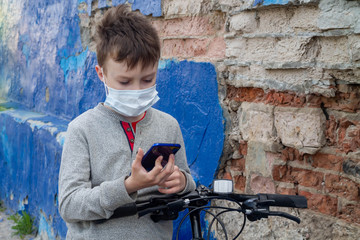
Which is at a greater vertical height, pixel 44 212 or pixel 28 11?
pixel 28 11

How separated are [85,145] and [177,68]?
1.10 m

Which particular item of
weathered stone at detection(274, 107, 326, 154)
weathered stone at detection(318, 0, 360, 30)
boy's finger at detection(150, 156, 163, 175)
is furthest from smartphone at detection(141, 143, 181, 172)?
weathered stone at detection(318, 0, 360, 30)

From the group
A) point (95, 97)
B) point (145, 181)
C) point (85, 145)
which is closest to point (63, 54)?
point (95, 97)

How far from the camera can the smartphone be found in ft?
4.39

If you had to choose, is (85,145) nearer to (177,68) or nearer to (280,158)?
(280,158)

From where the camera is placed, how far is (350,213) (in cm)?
175

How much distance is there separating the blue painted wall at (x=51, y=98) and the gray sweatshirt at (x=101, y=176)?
0.61m

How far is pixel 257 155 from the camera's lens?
2.10m

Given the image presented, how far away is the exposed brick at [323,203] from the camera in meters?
1.81

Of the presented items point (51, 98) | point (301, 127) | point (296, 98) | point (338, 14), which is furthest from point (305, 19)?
point (51, 98)

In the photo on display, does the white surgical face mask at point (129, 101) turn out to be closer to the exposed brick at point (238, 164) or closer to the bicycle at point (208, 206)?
the bicycle at point (208, 206)

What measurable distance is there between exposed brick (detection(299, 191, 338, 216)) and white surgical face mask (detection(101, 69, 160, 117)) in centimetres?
82

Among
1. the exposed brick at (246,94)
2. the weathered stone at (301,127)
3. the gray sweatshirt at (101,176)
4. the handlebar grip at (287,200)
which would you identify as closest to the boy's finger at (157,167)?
the gray sweatshirt at (101,176)

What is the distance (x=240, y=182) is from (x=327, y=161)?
0.53 metres
